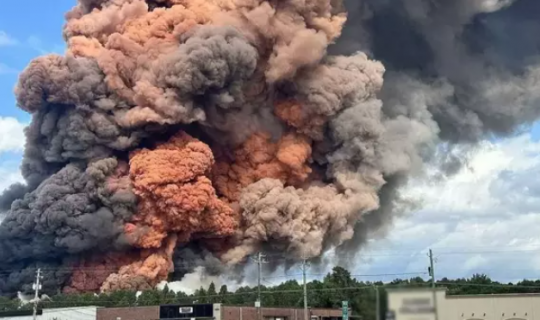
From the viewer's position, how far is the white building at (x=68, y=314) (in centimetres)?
5650

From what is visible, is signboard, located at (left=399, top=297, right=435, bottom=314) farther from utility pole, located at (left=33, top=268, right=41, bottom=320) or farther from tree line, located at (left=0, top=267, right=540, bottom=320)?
utility pole, located at (left=33, top=268, right=41, bottom=320)

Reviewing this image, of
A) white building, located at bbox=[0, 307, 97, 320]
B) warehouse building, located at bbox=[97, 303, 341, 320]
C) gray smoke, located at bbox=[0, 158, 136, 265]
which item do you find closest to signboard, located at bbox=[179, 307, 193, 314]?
warehouse building, located at bbox=[97, 303, 341, 320]

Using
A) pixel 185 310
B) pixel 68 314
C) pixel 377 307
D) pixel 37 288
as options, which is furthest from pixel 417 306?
pixel 68 314

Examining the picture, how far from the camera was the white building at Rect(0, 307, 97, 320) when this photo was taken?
56.5 m

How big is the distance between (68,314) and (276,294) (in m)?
21.3

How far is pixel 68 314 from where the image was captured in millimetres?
57906

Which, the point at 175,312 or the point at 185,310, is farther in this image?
the point at 175,312

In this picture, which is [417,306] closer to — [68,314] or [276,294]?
[68,314]

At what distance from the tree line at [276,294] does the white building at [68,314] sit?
112cm

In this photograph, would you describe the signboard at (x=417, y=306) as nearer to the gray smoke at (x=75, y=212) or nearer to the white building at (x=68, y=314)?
the white building at (x=68, y=314)

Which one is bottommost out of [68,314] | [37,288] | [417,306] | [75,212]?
[417,306]

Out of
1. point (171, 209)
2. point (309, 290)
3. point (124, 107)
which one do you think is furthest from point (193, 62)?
point (309, 290)

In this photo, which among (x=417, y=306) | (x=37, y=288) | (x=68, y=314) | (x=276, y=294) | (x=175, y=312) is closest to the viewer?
(x=417, y=306)

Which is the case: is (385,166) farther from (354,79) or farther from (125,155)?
(125,155)
